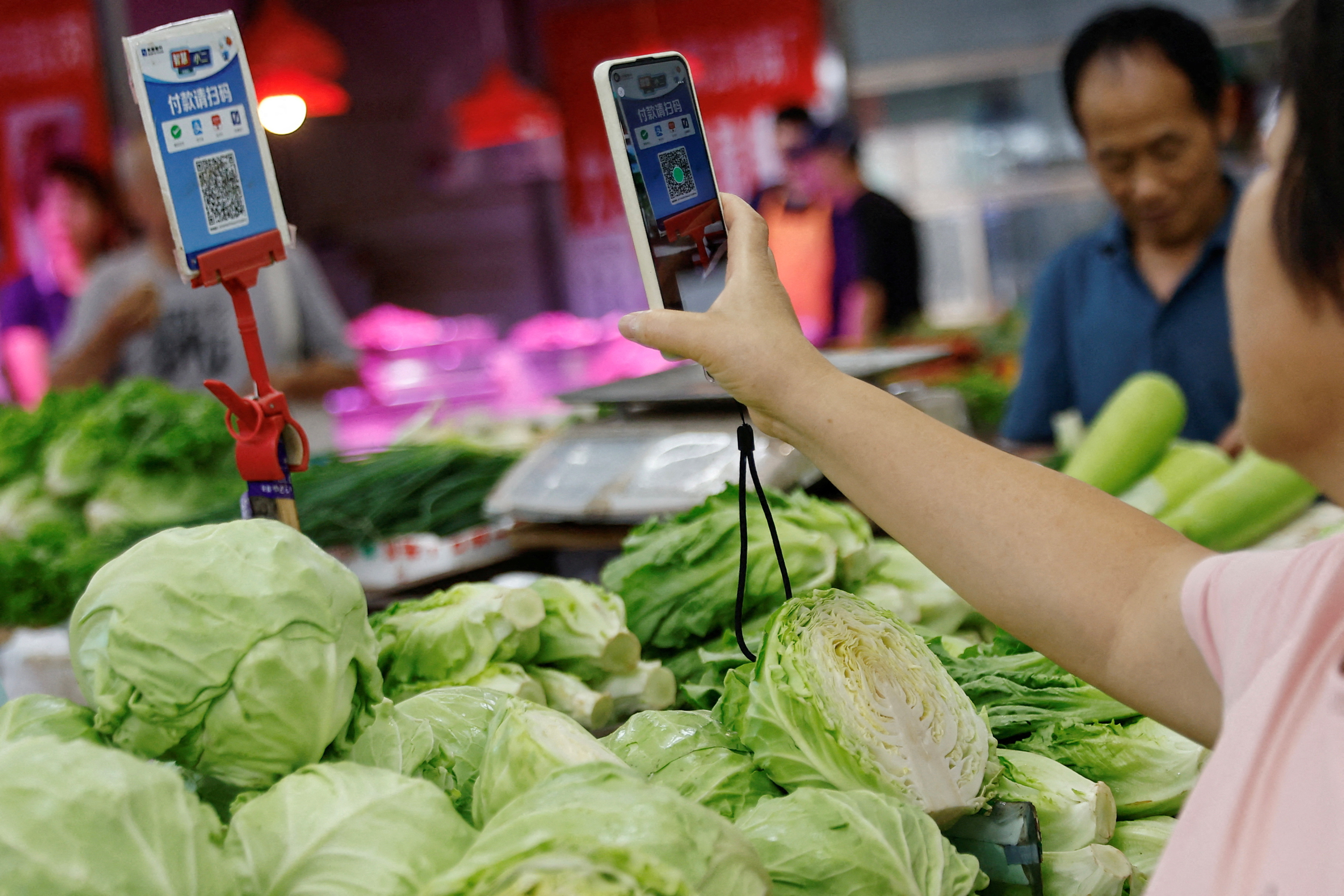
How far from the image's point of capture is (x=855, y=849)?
1.03m

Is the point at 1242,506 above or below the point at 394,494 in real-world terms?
below

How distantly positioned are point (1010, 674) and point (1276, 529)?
1461 mm

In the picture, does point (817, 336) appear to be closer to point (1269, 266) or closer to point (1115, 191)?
point (1115, 191)

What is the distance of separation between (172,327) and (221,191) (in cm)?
339

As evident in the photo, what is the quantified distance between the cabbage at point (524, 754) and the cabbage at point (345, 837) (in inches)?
3.4

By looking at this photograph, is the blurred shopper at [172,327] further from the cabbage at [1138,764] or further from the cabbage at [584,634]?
the cabbage at [1138,764]

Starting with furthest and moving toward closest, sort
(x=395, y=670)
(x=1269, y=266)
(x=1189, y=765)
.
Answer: (x=395, y=670), (x=1189, y=765), (x=1269, y=266)

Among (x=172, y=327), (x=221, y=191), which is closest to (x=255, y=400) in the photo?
(x=221, y=191)

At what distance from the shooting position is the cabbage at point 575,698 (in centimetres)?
161

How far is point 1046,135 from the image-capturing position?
Answer: 8688 mm

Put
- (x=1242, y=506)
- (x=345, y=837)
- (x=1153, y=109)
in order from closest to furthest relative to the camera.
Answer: (x=345, y=837)
(x=1242, y=506)
(x=1153, y=109)

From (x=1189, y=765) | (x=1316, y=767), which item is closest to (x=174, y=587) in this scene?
(x=1316, y=767)

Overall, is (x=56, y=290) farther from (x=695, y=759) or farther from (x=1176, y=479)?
(x=695, y=759)

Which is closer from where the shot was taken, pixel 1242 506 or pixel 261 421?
pixel 261 421
